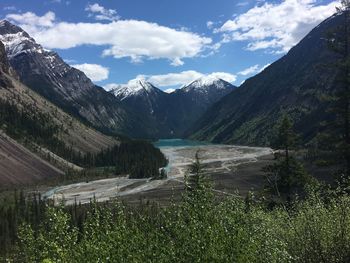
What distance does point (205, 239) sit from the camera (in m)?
20.6

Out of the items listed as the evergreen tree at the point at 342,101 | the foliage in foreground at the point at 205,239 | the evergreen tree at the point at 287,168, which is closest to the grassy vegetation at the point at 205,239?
the foliage in foreground at the point at 205,239

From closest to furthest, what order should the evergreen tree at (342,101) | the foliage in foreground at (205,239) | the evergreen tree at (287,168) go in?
the foliage in foreground at (205,239) → the evergreen tree at (342,101) → the evergreen tree at (287,168)

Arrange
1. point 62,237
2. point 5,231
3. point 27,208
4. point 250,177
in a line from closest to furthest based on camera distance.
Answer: point 62,237
point 5,231
point 27,208
point 250,177

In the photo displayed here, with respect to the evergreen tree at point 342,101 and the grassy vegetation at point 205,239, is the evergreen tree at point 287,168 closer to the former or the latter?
the evergreen tree at point 342,101

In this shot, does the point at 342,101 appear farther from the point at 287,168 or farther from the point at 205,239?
the point at 205,239

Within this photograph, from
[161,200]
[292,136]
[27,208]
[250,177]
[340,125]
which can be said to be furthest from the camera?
[250,177]

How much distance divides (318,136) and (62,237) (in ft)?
96.3

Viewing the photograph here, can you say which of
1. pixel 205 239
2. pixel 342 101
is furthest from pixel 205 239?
pixel 342 101

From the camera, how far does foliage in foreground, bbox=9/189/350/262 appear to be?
20.4 metres

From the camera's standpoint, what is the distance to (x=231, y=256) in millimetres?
20188

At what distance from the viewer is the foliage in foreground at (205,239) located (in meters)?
20.4

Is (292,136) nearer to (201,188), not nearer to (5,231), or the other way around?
(201,188)

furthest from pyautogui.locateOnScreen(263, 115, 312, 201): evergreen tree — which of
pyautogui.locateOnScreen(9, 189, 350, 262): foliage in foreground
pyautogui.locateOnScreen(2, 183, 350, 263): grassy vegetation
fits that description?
pyautogui.locateOnScreen(9, 189, 350, 262): foliage in foreground

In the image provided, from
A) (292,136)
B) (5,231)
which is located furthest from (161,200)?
(292,136)
